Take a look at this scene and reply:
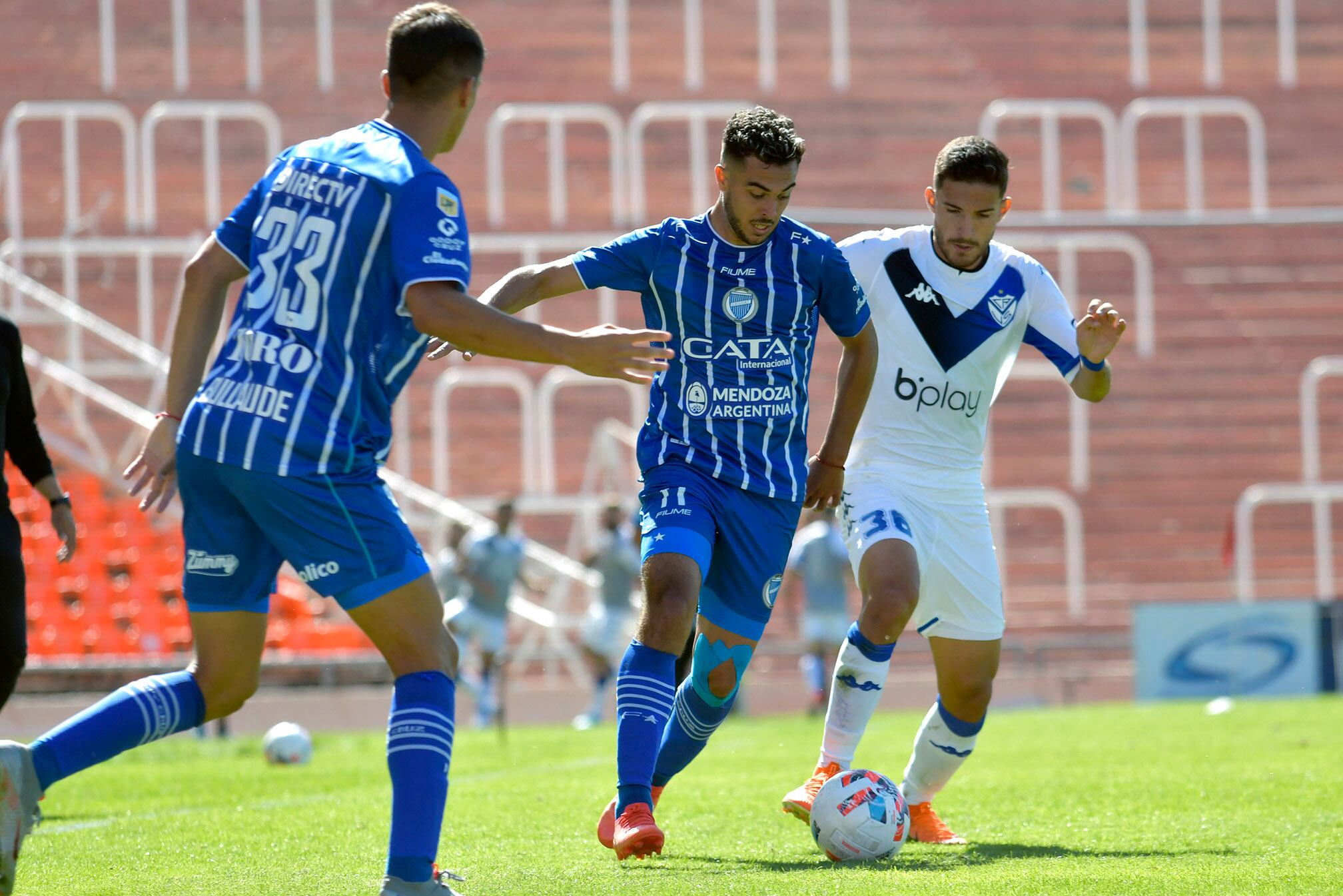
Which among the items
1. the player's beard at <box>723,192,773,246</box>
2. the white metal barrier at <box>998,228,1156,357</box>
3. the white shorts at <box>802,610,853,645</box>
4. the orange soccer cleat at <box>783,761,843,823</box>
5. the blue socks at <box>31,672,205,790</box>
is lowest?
the white shorts at <box>802,610,853,645</box>

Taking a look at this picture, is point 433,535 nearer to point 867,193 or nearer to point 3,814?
point 867,193

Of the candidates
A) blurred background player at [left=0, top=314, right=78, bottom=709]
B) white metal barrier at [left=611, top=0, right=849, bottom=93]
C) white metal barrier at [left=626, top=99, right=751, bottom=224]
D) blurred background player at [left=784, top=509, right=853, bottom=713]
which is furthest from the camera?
white metal barrier at [left=611, top=0, right=849, bottom=93]

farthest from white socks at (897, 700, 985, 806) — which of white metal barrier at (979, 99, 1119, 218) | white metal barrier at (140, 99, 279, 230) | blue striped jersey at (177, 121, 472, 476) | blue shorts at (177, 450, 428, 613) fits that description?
white metal barrier at (979, 99, 1119, 218)

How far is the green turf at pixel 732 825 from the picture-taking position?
446 centimetres

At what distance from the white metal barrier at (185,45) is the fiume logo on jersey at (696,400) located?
1835 cm

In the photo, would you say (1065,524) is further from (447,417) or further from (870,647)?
(870,647)

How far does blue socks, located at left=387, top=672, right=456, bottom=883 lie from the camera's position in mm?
3641

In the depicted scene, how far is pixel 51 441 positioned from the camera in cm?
1827

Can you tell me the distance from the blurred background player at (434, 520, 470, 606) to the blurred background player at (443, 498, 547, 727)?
0.05m

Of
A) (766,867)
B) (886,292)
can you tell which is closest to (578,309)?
(886,292)

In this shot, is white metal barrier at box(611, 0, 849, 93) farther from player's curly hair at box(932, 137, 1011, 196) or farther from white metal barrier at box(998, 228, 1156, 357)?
player's curly hair at box(932, 137, 1011, 196)

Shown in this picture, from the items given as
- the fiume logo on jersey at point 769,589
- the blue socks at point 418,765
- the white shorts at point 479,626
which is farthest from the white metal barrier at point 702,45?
the blue socks at point 418,765

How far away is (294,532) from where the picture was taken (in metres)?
3.79

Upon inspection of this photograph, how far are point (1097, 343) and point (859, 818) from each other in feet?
6.01
